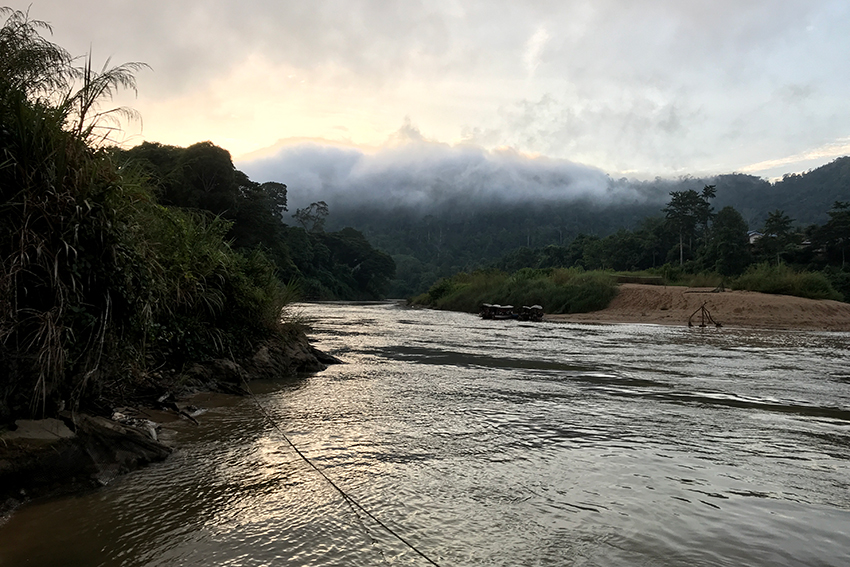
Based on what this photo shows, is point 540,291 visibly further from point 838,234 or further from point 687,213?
point 687,213

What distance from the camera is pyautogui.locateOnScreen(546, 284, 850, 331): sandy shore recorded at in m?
24.5

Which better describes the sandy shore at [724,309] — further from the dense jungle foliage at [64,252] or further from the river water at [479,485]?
the dense jungle foliage at [64,252]

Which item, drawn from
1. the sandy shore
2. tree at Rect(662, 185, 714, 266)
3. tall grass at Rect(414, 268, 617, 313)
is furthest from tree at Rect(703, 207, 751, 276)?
the sandy shore

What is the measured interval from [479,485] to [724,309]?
92.9 ft

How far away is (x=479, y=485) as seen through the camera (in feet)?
12.6

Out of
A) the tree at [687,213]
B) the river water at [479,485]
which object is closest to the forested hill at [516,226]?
the tree at [687,213]

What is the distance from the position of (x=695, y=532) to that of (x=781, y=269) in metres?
34.6

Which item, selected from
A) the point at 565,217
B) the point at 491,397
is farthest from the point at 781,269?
the point at 565,217

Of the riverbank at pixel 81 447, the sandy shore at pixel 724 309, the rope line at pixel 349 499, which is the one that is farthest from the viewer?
the sandy shore at pixel 724 309

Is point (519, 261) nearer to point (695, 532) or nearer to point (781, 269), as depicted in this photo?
point (781, 269)

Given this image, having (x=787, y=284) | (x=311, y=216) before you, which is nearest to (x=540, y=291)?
(x=787, y=284)

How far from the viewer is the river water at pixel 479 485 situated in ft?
9.41

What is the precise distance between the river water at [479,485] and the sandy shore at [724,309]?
66.0 feet

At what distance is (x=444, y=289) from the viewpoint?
2010 inches
